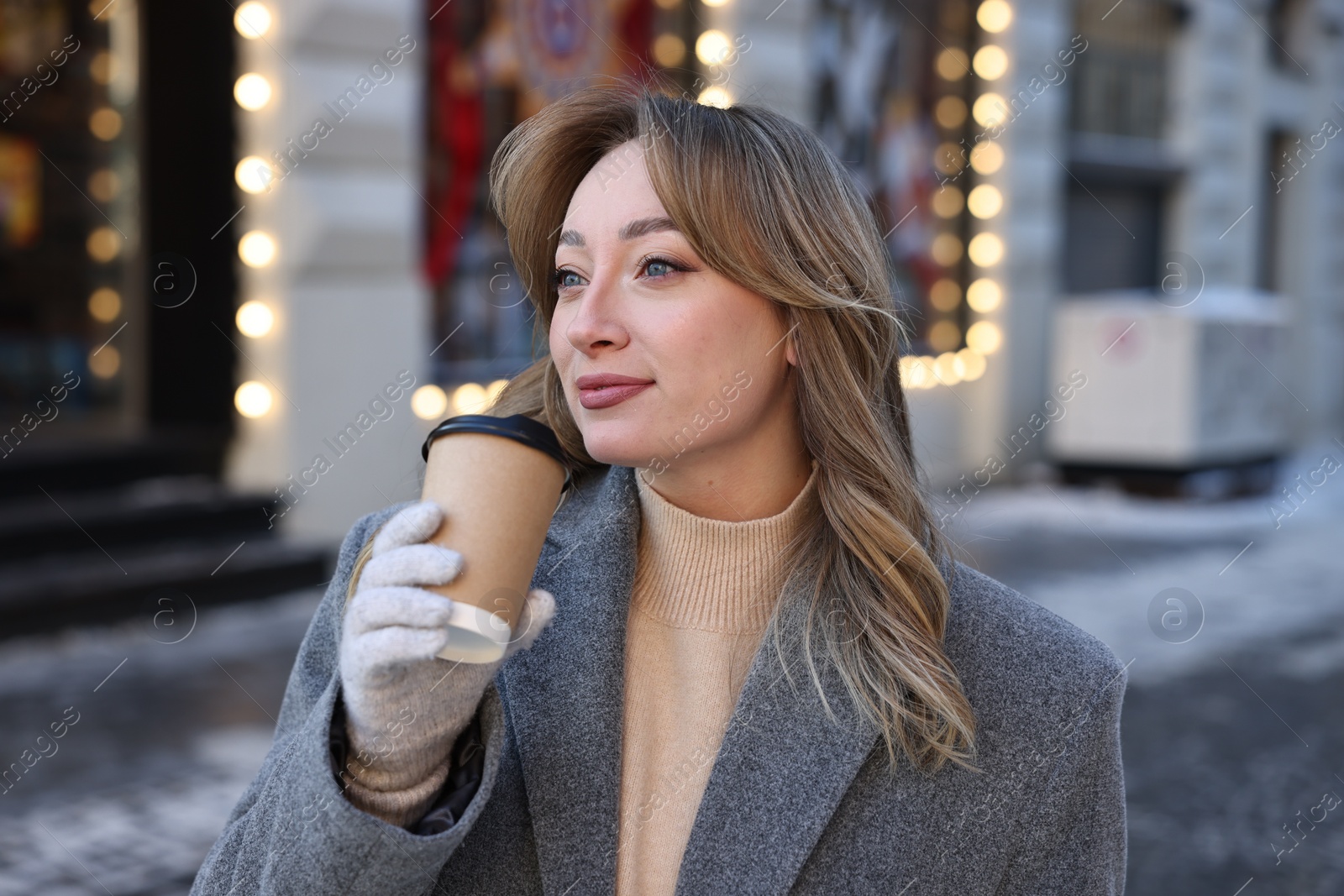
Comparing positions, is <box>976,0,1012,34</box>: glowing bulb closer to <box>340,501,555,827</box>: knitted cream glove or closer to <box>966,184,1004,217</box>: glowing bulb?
<box>966,184,1004,217</box>: glowing bulb

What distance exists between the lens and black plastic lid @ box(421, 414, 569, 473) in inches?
53.4

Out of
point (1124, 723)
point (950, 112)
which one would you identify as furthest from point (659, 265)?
point (950, 112)

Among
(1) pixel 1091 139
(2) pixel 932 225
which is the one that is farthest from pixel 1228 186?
(2) pixel 932 225

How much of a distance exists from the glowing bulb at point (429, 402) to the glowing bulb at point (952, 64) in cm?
591

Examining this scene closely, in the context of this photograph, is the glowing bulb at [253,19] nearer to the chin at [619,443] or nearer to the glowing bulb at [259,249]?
the glowing bulb at [259,249]

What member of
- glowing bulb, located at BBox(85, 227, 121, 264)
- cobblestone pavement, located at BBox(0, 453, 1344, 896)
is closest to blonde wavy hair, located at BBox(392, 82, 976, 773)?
cobblestone pavement, located at BBox(0, 453, 1344, 896)

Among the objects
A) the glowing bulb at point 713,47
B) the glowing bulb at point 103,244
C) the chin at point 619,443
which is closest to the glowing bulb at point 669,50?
the glowing bulb at point 713,47

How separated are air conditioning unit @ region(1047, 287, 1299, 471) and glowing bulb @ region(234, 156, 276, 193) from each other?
706cm

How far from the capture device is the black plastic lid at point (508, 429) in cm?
136

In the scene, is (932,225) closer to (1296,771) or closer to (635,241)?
(1296,771)

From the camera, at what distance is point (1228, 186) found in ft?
46.4

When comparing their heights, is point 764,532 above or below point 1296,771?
above

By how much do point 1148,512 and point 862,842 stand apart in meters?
9.53

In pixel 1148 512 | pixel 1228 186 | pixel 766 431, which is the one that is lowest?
Result: pixel 1148 512
